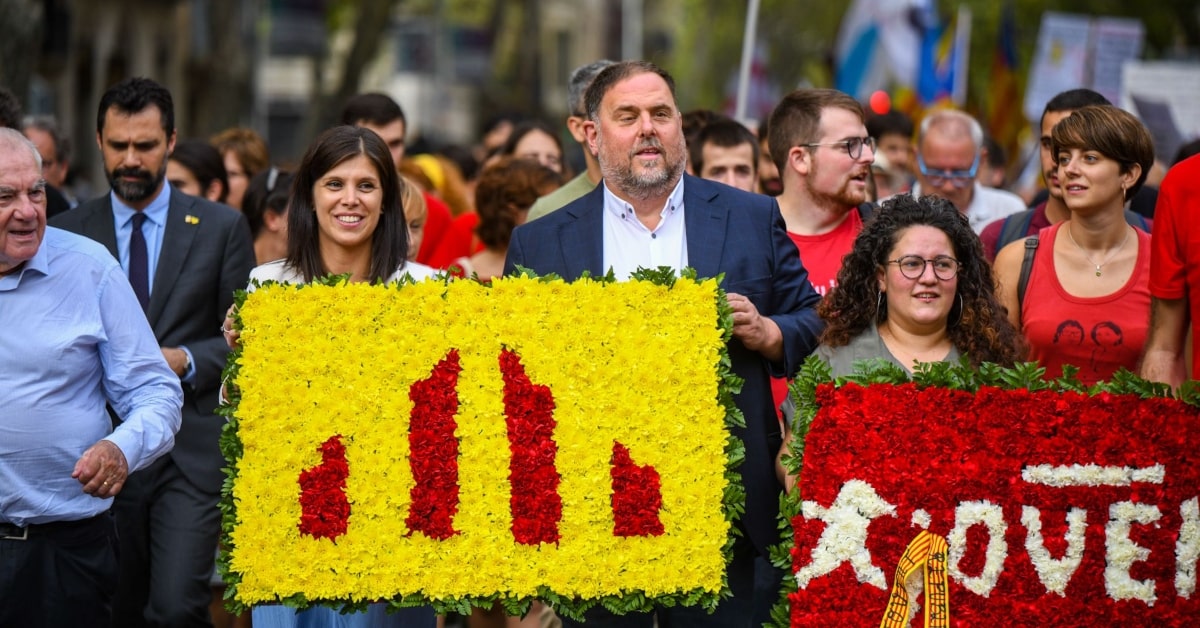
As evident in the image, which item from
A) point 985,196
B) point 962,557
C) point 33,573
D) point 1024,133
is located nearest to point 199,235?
point 33,573

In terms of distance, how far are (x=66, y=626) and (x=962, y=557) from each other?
3014 mm

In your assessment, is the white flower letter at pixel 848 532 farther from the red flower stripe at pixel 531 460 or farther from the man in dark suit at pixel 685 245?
the red flower stripe at pixel 531 460

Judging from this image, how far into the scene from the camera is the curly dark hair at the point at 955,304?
5.81 m

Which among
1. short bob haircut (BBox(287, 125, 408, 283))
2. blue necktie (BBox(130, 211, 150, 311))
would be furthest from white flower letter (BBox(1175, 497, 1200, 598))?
blue necktie (BBox(130, 211, 150, 311))

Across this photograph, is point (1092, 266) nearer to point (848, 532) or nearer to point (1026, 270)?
point (1026, 270)

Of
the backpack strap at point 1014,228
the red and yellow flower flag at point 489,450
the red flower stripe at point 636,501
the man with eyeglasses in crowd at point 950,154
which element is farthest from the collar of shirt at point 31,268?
the man with eyeglasses in crowd at point 950,154

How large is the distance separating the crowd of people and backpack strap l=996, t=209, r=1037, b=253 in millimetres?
18

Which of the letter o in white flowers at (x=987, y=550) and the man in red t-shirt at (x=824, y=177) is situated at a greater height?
the man in red t-shirt at (x=824, y=177)

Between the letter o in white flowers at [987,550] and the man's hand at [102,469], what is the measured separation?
8.79ft

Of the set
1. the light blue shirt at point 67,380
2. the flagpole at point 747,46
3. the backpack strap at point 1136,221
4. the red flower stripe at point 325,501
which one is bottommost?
the red flower stripe at point 325,501

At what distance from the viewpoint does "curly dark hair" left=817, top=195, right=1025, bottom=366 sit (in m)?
5.81

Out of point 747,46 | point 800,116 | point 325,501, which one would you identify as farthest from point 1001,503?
point 747,46

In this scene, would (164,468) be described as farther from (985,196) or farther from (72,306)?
(985,196)

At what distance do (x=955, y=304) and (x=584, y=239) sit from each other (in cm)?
132
